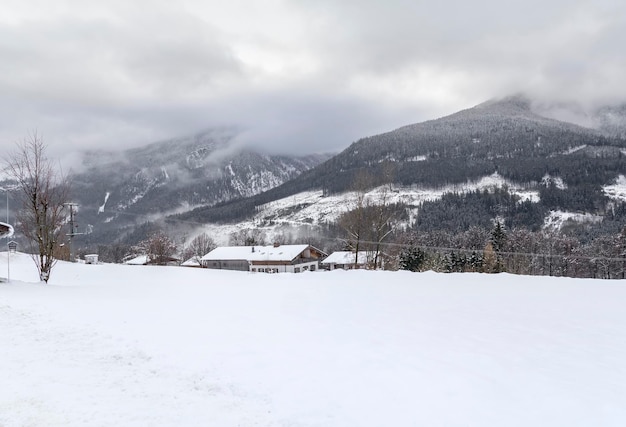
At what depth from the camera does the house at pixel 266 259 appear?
65.8 meters

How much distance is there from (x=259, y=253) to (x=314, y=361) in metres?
62.5

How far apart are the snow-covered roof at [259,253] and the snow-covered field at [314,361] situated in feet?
169

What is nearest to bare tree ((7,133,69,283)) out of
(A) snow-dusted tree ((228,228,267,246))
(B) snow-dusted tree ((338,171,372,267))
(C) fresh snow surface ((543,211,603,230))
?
(B) snow-dusted tree ((338,171,372,267))

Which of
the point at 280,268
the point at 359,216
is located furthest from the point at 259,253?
the point at 359,216

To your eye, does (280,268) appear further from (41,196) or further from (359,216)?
(41,196)

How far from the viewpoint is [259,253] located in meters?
69.4

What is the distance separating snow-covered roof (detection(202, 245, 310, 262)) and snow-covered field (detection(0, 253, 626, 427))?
51576 mm

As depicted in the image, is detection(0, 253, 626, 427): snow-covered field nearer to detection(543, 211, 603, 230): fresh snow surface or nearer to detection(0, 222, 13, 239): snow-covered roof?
detection(0, 222, 13, 239): snow-covered roof

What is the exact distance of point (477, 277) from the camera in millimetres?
19406

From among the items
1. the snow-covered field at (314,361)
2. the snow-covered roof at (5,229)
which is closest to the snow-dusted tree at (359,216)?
the snow-covered field at (314,361)

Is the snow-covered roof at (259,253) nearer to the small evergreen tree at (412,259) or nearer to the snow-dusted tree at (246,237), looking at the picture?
the small evergreen tree at (412,259)

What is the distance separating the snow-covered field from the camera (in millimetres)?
5680

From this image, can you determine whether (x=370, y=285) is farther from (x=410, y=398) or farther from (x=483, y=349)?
(x=410, y=398)

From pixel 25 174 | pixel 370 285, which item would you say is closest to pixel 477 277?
pixel 370 285
